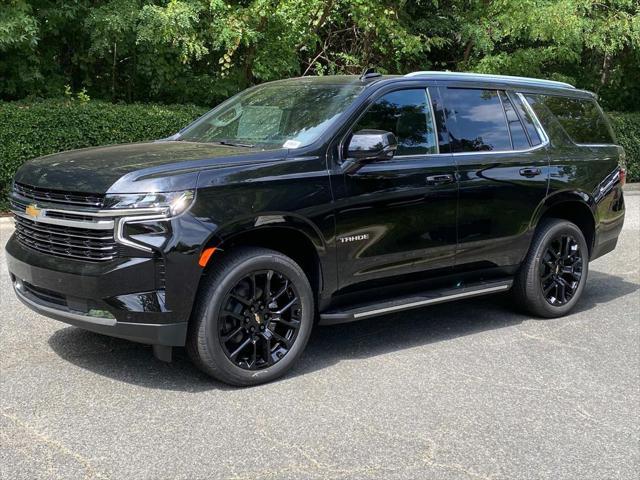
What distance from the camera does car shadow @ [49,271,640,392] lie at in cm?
468

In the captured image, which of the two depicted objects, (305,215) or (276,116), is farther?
(276,116)

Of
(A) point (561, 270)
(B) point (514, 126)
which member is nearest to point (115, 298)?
(B) point (514, 126)

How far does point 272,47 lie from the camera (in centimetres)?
1305

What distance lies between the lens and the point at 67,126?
10.8m

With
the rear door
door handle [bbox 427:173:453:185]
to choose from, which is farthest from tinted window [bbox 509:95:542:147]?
door handle [bbox 427:173:453:185]

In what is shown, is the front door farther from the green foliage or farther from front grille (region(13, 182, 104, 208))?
the green foliage

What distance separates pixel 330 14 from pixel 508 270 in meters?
8.48

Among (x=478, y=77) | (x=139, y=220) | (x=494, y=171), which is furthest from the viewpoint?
(x=478, y=77)

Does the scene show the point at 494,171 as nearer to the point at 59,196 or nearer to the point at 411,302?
the point at 411,302

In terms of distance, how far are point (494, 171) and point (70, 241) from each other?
10.2 ft

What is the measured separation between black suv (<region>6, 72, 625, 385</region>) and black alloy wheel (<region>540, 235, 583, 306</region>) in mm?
17

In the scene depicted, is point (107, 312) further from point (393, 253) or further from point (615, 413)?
point (615, 413)

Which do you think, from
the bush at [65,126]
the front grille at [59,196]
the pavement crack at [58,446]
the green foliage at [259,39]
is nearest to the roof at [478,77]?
the front grille at [59,196]

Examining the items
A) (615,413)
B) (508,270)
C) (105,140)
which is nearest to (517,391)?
(615,413)
